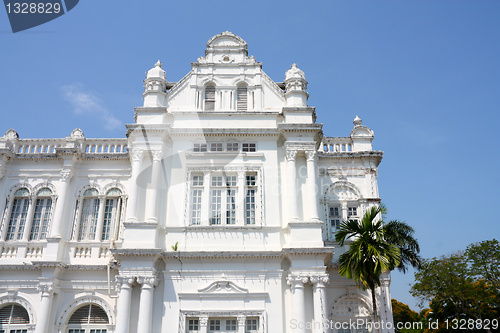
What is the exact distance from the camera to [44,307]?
696 inches

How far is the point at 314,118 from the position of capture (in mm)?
19922

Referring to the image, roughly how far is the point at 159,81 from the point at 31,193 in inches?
314

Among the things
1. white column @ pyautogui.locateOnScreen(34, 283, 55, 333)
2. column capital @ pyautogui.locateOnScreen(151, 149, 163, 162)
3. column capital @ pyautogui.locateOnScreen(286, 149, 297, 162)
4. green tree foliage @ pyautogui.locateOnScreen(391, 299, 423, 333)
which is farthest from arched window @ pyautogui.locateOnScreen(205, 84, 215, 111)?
green tree foliage @ pyautogui.locateOnScreen(391, 299, 423, 333)

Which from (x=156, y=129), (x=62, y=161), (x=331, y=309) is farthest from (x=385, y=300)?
(x=62, y=161)

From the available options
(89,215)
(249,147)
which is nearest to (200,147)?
(249,147)

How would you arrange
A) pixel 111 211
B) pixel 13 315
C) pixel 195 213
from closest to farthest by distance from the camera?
1. pixel 195 213
2. pixel 13 315
3. pixel 111 211

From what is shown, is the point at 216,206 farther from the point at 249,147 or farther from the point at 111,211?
the point at 111,211

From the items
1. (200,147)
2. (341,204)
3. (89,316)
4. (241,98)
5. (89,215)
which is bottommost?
(89,316)

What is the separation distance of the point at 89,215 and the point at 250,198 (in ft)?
25.3

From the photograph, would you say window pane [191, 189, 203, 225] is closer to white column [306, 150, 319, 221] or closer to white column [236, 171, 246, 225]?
white column [236, 171, 246, 225]

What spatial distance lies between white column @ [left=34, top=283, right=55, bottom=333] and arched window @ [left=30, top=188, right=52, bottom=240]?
2580 millimetres

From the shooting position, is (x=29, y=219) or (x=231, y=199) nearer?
(x=231, y=199)

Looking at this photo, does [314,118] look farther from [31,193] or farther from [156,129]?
[31,193]

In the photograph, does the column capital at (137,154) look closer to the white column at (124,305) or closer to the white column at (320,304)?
the white column at (124,305)
